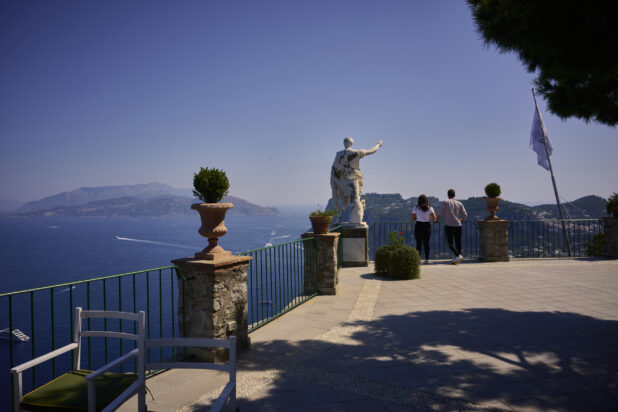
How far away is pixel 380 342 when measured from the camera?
13.9 ft

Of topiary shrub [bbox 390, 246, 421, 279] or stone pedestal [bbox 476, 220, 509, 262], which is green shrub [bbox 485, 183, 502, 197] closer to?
stone pedestal [bbox 476, 220, 509, 262]

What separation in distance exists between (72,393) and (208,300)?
1613 mm

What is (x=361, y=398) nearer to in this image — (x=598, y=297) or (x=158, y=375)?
(x=158, y=375)

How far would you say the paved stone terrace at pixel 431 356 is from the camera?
294cm

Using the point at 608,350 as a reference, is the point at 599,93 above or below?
above

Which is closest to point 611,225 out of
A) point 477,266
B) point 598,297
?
point 477,266

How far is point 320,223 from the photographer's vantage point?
6.65m

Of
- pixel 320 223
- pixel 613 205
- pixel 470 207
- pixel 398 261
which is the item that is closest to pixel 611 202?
pixel 613 205

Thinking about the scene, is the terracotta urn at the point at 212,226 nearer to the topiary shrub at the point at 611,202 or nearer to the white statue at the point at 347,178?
the white statue at the point at 347,178

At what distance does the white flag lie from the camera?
14.4m

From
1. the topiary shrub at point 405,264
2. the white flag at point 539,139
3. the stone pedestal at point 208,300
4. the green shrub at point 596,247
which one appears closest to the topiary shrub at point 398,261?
the topiary shrub at point 405,264

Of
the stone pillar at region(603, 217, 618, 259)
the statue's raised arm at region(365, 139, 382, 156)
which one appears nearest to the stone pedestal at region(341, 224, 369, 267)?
the statue's raised arm at region(365, 139, 382, 156)

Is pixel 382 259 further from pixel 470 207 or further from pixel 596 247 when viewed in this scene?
pixel 470 207

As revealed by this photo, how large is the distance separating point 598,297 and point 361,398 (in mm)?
5610
